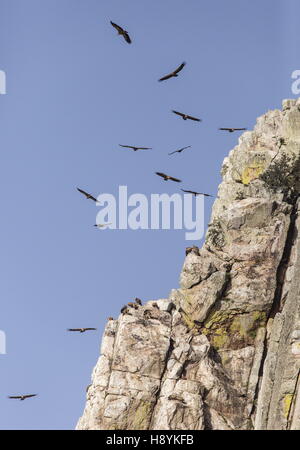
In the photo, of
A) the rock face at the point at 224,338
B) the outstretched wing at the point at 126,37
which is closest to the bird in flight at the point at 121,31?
the outstretched wing at the point at 126,37

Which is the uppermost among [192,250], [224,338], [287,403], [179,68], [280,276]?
[179,68]

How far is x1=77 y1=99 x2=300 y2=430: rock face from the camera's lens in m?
83.4

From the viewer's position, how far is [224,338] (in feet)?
292

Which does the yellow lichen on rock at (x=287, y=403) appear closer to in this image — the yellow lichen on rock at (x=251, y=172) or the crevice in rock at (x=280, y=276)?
the crevice in rock at (x=280, y=276)

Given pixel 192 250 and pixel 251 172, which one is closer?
pixel 192 250

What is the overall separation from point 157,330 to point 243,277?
8.60 m

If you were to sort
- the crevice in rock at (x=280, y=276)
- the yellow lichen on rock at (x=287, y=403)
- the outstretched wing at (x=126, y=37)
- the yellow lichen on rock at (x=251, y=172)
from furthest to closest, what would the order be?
the yellow lichen on rock at (x=251, y=172) < the crevice in rock at (x=280, y=276) < the yellow lichen on rock at (x=287, y=403) < the outstretched wing at (x=126, y=37)

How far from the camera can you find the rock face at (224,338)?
274 ft

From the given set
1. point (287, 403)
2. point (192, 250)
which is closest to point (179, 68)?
point (192, 250)

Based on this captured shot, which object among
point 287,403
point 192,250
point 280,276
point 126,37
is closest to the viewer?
point 126,37

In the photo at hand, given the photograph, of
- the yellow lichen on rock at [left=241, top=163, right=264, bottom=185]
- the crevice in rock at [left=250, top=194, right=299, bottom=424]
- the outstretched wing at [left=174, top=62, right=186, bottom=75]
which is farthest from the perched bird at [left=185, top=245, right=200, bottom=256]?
the outstretched wing at [left=174, top=62, right=186, bottom=75]

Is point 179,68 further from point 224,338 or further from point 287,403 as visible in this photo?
point 287,403
